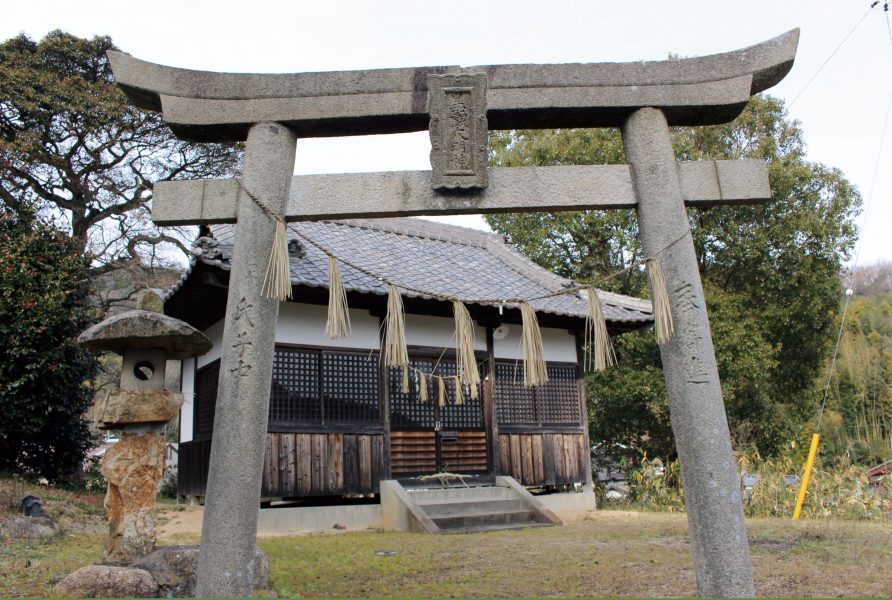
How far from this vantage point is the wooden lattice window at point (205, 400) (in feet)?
35.1

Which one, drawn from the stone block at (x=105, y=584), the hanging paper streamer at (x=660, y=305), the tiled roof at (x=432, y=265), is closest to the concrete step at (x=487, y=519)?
the tiled roof at (x=432, y=265)

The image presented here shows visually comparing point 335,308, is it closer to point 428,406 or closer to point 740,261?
point 428,406

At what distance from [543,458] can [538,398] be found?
1.05 metres

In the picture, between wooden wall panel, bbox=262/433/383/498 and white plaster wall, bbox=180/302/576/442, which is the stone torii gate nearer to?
white plaster wall, bbox=180/302/576/442

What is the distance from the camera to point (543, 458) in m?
12.1

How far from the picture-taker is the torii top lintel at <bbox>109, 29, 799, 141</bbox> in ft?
15.0

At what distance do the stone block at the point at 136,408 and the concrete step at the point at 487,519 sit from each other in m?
4.47

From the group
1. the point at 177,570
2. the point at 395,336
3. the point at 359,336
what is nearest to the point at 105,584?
the point at 177,570

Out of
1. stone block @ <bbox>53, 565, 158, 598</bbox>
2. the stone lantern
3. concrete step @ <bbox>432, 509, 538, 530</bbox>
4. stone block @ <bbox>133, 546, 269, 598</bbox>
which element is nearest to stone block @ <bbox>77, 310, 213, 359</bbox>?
the stone lantern

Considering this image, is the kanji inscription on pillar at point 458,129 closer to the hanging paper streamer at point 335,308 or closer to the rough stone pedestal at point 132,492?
the hanging paper streamer at point 335,308

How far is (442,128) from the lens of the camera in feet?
14.9

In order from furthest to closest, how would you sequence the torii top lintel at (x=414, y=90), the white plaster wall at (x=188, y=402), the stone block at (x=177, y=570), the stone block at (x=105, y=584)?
the white plaster wall at (x=188, y=402) → the stone block at (x=177, y=570) → the stone block at (x=105, y=584) → the torii top lintel at (x=414, y=90)

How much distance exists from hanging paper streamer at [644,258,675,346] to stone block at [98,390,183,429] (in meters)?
4.25

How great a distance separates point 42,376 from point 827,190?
1806cm
